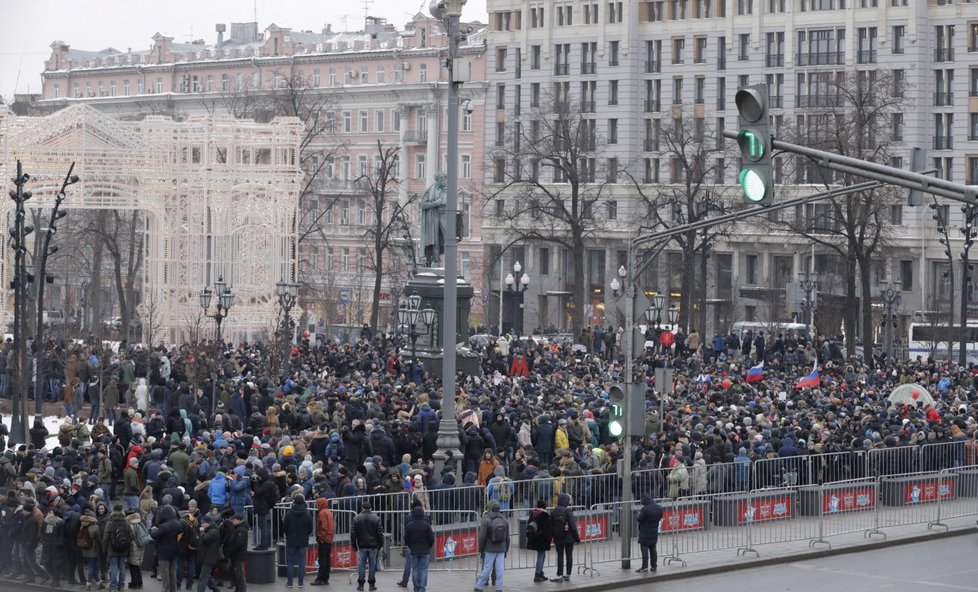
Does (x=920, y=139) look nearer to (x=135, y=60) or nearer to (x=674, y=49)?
(x=674, y=49)

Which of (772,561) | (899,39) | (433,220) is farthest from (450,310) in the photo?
(899,39)

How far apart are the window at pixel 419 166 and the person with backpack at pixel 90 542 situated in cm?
7916

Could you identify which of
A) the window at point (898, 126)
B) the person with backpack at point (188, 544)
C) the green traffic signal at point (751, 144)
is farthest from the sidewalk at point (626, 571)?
the window at point (898, 126)

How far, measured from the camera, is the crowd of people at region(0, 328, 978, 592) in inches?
902

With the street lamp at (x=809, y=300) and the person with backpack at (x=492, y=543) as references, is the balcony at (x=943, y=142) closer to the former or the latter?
the street lamp at (x=809, y=300)

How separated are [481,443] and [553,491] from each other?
134 inches

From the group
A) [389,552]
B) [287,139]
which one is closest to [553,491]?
[389,552]

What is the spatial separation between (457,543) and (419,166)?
256 feet

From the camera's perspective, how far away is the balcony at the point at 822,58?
86.9m

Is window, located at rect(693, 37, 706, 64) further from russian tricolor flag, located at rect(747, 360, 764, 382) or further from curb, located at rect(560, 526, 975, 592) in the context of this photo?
curb, located at rect(560, 526, 975, 592)

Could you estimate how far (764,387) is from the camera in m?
41.3

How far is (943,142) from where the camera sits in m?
85.2

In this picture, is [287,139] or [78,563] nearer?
[78,563]

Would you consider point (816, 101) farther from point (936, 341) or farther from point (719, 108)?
point (936, 341)
